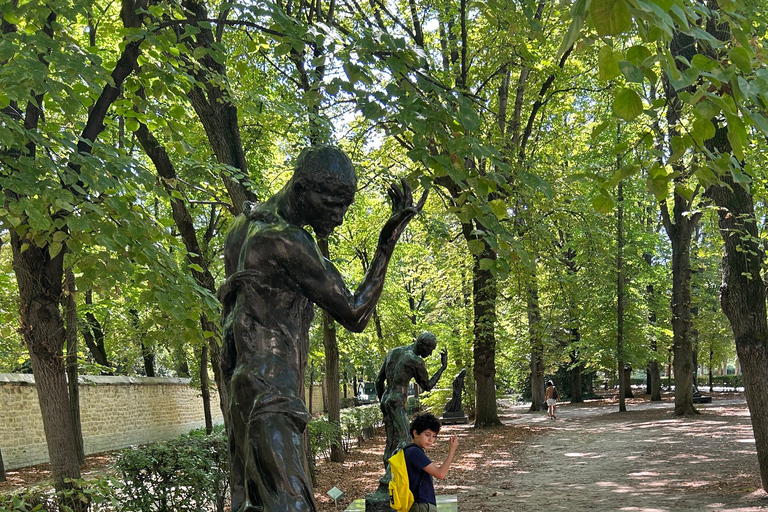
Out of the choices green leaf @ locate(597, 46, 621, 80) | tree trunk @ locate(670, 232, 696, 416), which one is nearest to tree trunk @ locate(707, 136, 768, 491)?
green leaf @ locate(597, 46, 621, 80)

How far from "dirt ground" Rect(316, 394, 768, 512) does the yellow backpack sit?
202 inches

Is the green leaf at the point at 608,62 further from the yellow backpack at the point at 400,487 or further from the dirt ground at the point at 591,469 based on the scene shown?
the dirt ground at the point at 591,469

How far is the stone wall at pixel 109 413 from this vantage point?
61.0 feet

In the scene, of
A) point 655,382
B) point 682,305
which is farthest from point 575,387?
point 682,305

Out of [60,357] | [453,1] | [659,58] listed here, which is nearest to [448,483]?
[60,357]

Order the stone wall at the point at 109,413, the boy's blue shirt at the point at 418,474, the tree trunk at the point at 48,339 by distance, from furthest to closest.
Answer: the stone wall at the point at 109,413 < the tree trunk at the point at 48,339 < the boy's blue shirt at the point at 418,474

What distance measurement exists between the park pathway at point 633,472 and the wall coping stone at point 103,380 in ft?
37.1

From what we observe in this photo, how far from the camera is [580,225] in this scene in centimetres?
1733

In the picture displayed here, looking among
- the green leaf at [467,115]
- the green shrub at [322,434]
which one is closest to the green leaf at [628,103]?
the green leaf at [467,115]

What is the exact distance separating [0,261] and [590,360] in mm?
23204

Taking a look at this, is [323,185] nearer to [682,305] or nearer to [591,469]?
[591,469]

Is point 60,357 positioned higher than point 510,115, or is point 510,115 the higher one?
point 510,115

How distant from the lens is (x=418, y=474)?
19.4 ft

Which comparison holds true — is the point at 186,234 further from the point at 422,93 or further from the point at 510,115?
the point at 510,115
